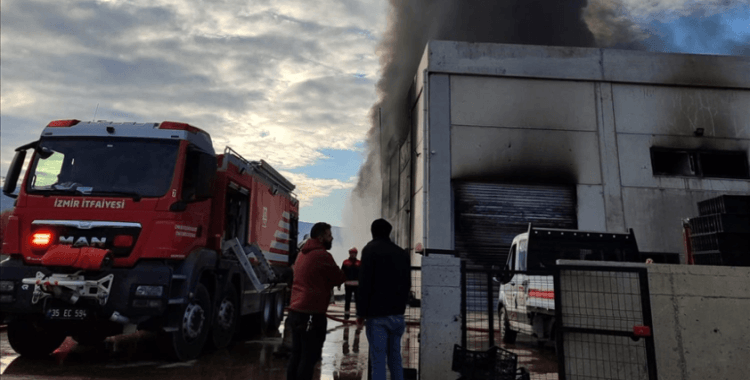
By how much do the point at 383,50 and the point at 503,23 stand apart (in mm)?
8348

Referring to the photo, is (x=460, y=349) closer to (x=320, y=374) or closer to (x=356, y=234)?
(x=320, y=374)

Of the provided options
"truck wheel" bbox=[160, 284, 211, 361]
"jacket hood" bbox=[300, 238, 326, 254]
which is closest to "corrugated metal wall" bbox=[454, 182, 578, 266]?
"truck wheel" bbox=[160, 284, 211, 361]

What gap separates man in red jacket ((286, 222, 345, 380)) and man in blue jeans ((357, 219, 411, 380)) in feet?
1.43

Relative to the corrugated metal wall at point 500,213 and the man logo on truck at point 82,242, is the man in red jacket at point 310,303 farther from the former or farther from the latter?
the corrugated metal wall at point 500,213

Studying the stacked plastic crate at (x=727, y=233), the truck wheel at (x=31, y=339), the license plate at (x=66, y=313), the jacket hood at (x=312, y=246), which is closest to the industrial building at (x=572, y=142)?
the stacked plastic crate at (x=727, y=233)

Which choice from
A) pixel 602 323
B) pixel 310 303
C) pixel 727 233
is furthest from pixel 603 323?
pixel 310 303

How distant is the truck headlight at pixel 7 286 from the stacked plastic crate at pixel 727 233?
902 centimetres

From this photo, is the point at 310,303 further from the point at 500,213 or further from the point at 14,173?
the point at 500,213

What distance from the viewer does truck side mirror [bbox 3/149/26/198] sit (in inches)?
279

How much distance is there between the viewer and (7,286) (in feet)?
20.7

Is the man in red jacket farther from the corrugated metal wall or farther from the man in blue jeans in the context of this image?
the corrugated metal wall

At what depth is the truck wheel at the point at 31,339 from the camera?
7117 millimetres

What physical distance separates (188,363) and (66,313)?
173cm

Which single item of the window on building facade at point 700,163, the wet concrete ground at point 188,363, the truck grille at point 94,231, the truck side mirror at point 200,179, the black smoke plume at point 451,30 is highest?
the black smoke plume at point 451,30
